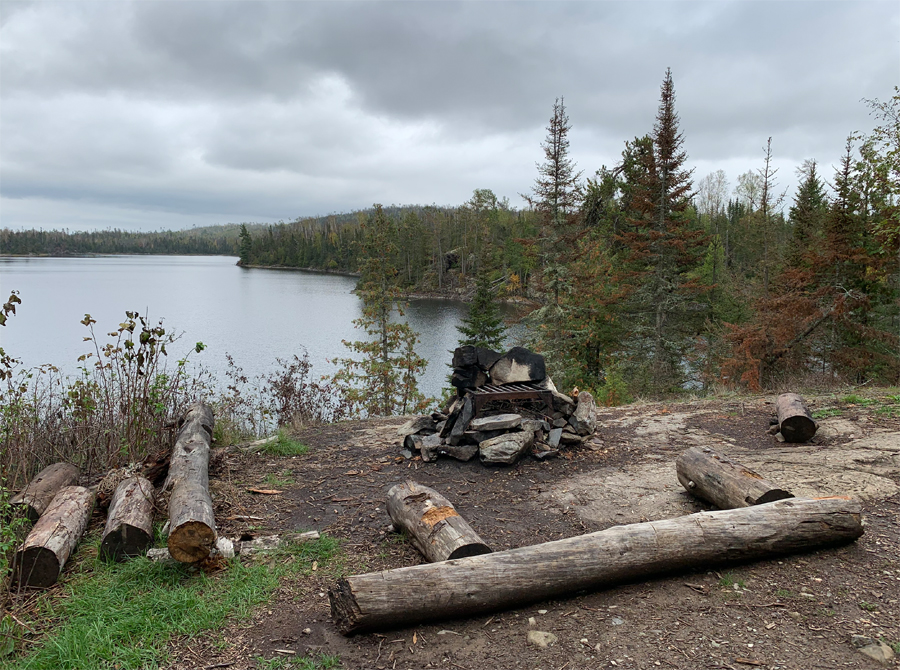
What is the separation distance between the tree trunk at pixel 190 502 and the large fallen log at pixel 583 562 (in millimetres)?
1329

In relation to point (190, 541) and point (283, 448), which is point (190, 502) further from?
point (283, 448)

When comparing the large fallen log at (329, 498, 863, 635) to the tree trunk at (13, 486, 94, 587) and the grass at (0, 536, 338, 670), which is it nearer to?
the grass at (0, 536, 338, 670)

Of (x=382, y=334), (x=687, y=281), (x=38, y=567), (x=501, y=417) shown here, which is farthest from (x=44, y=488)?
(x=687, y=281)

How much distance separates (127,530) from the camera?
13.3ft

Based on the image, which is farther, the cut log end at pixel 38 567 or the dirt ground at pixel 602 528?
the cut log end at pixel 38 567

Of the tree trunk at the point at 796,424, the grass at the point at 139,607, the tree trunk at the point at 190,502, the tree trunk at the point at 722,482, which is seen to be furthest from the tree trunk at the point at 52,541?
the tree trunk at the point at 796,424

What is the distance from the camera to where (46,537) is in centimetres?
389

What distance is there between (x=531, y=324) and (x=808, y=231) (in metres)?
12.6

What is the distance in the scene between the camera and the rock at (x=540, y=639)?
2902 millimetres

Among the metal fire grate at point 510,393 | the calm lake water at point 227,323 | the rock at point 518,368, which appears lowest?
the calm lake water at point 227,323

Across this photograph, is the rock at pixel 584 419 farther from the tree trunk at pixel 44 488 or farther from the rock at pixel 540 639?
the tree trunk at pixel 44 488

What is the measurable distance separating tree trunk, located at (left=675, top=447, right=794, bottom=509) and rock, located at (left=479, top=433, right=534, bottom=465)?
5.94 ft

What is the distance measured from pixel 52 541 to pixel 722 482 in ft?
18.2

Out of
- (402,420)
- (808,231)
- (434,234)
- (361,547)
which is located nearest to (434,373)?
(402,420)
